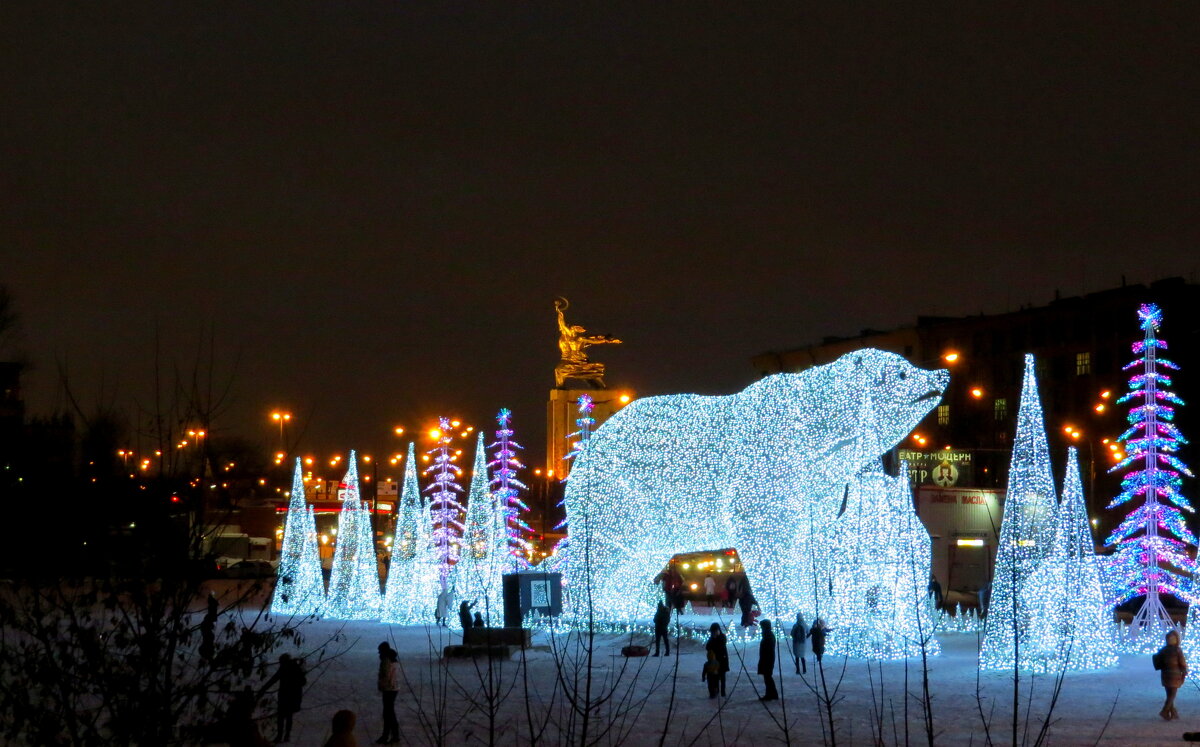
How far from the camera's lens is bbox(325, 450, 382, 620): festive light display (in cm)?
3131

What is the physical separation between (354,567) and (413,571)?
95.1 inches

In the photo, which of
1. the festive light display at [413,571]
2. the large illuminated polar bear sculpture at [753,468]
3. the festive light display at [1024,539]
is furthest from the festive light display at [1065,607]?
the festive light display at [413,571]

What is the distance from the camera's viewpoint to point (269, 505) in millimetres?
63281

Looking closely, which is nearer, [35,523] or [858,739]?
[858,739]

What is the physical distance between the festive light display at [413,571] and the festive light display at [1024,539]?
529 inches

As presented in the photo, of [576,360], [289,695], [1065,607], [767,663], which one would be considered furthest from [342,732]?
[576,360]

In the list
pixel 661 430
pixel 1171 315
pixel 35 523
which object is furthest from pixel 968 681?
pixel 1171 315

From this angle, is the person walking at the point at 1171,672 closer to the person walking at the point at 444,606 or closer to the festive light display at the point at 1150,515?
the festive light display at the point at 1150,515

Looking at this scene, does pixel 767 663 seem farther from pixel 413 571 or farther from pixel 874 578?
pixel 413 571

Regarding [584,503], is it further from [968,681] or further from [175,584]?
[175,584]

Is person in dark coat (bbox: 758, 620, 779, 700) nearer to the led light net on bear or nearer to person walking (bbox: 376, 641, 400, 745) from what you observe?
the led light net on bear

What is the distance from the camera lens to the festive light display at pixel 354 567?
3131 centimetres

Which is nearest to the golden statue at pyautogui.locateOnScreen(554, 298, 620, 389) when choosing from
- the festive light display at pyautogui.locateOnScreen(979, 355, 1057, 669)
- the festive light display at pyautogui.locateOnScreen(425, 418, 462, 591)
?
the festive light display at pyautogui.locateOnScreen(425, 418, 462, 591)

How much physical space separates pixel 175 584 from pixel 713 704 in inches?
371
